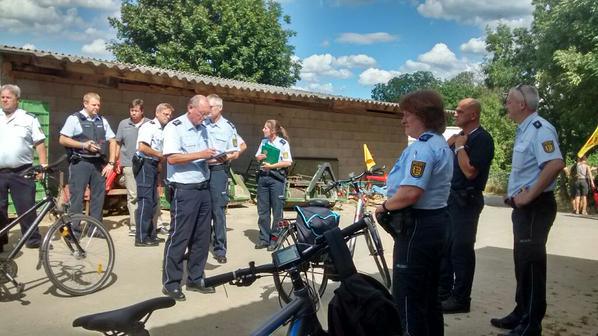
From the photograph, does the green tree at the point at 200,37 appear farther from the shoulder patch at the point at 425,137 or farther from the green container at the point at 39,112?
Answer: the shoulder patch at the point at 425,137

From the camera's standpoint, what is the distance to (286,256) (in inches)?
77.3

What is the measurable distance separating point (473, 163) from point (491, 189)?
22239mm

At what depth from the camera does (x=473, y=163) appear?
14.6 feet

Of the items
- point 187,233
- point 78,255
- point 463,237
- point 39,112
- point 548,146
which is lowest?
point 78,255

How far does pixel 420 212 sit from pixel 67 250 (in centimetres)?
337

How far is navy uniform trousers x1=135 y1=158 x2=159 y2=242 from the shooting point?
7098 mm

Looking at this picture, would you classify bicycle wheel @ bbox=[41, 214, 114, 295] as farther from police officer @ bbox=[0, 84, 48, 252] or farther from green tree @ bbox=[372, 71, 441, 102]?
green tree @ bbox=[372, 71, 441, 102]

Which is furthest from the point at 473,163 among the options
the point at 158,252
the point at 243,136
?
the point at 243,136

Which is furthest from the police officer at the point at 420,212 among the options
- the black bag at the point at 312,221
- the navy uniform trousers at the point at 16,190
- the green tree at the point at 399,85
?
the green tree at the point at 399,85

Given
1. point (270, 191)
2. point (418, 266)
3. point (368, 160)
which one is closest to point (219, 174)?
point (270, 191)

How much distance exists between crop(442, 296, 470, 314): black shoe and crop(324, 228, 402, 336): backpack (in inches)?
121

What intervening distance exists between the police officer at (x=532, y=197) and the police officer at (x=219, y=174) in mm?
3197

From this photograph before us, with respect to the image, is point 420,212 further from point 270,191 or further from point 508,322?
point 270,191

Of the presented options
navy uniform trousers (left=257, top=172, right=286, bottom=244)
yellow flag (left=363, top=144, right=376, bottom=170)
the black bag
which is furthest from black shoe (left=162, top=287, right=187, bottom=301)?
yellow flag (left=363, top=144, right=376, bottom=170)
